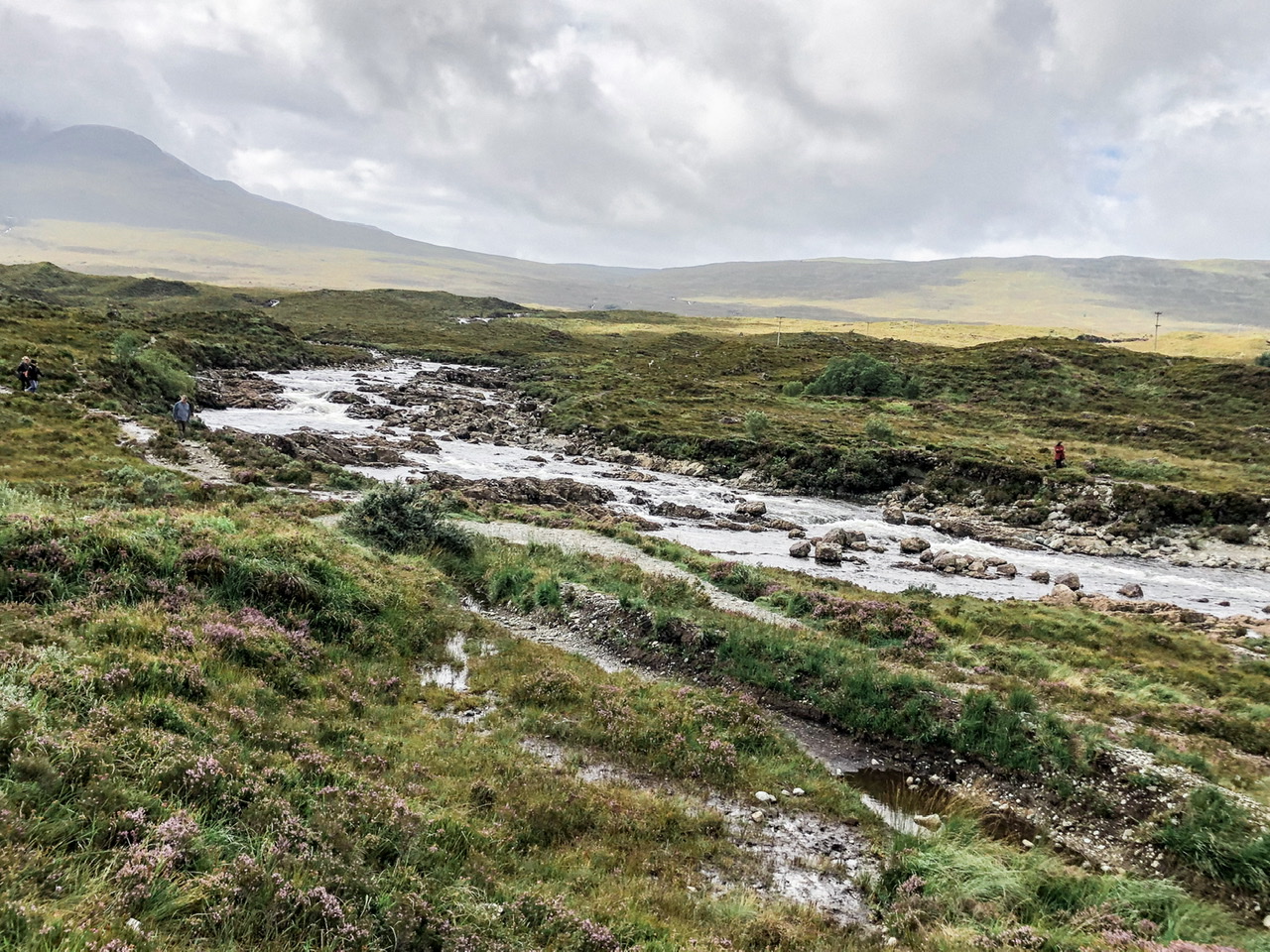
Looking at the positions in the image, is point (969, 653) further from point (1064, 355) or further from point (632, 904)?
point (1064, 355)

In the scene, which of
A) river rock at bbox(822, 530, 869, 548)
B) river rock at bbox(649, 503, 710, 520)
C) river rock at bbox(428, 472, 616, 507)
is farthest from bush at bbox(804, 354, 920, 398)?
river rock at bbox(428, 472, 616, 507)

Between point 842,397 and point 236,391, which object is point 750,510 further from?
point 236,391

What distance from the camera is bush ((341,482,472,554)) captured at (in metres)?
22.1

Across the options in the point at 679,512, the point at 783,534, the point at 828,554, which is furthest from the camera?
the point at 679,512

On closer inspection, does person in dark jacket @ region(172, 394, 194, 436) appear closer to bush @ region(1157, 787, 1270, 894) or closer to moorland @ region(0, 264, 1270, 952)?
moorland @ region(0, 264, 1270, 952)

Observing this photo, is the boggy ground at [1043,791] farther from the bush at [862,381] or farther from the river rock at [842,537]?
the bush at [862,381]

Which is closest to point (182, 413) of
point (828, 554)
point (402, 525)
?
point (402, 525)

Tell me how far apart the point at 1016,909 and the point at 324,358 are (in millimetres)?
100765

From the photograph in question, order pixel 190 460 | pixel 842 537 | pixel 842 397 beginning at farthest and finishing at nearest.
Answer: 1. pixel 842 397
2. pixel 842 537
3. pixel 190 460

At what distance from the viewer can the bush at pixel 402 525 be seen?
72.5 feet

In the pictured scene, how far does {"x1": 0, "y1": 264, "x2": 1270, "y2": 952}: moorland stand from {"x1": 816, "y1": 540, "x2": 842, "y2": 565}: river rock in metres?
6.68

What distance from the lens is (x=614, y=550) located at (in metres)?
25.9

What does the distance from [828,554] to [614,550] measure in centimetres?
1100

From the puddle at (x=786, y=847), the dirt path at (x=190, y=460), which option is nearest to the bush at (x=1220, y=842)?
the puddle at (x=786, y=847)
